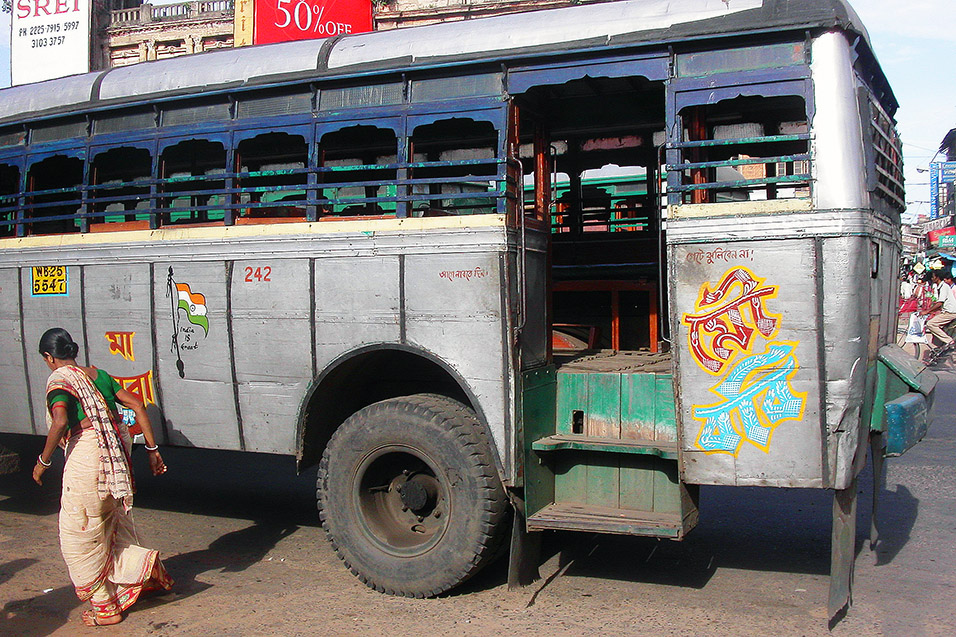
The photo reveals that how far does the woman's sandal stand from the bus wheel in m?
1.24

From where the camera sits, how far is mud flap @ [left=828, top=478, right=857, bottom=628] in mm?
4477

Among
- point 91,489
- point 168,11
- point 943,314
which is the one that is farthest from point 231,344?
point 168,11

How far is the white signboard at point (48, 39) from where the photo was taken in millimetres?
29719

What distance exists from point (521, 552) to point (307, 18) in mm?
18783

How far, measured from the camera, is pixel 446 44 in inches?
203

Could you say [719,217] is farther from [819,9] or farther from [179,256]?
[179,256]

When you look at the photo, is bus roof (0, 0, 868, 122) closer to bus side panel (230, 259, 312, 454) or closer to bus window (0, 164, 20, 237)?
bus window (0, 164, 20, 237)

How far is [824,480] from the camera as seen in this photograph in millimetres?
4328

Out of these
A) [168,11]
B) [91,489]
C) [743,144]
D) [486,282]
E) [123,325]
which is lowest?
[91,489]

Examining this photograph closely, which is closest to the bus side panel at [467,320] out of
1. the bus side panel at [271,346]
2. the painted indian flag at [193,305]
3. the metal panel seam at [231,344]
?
the bus side panel at [271,346]

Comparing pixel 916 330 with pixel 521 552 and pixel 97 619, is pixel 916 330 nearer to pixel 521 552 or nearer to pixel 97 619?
pixel 521 552

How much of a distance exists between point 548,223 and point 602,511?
190 centimetres

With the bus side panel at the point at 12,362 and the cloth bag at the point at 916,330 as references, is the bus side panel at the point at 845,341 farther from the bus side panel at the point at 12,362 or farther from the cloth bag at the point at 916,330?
the cloth bag at the point at 916,330

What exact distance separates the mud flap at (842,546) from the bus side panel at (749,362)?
0.88ft
